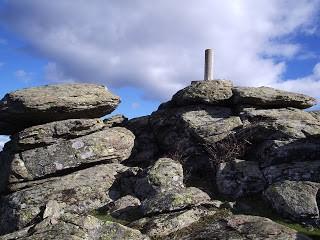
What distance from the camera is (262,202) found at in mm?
25547

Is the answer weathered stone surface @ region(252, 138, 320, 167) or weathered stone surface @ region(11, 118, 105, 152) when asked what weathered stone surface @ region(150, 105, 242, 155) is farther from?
weathered stone surface @ region(11, 118, 105, 152)

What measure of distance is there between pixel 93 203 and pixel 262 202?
426 inches

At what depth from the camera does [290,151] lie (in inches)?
1121

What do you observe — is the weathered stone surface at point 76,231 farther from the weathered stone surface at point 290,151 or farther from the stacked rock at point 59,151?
the weathered stone surface at point 290,151

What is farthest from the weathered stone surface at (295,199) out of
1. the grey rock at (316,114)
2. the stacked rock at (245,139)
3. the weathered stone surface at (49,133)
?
the weathered stone surface at (49,133)

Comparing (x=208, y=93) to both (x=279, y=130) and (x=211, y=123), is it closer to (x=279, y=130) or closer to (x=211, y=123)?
(x=211, y=123)

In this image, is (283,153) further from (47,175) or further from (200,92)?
(47,175)

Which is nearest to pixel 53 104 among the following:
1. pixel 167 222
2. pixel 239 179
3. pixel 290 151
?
pixel 239 179

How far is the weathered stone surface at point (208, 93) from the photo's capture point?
113ft

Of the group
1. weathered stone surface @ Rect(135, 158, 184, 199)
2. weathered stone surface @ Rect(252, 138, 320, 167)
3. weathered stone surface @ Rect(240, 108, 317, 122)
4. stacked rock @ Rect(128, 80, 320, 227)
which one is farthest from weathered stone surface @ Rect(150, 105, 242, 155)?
weathered stone surface @ Rect(135, 158, 184, 199)

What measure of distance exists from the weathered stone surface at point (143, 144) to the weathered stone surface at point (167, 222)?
466 inches

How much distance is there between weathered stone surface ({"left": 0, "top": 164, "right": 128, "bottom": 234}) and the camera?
27.6 m

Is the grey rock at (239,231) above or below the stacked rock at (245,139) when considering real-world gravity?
below

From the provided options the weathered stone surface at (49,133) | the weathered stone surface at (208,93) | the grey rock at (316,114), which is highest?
the weathered stone surface at (208,93)
